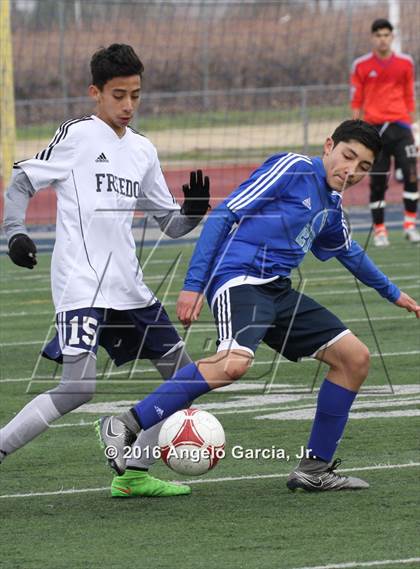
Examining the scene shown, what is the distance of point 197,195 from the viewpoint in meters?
6.58

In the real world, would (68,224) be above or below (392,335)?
above

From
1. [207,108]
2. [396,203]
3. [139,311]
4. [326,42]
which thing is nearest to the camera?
[139,311]

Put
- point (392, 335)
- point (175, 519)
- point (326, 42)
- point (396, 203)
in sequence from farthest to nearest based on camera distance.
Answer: point (326, 42) < point (396, 203) < point (392, 335) < point (175, 519)

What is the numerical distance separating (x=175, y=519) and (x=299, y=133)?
22957 millimetres

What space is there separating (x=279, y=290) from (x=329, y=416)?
23.6 inches

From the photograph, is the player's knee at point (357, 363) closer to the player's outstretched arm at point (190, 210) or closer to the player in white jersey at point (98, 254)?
the player in white jersey at point (98, 254)

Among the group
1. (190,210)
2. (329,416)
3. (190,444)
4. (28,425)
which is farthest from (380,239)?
(28,425)

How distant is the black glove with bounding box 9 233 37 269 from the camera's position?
5.90 metres

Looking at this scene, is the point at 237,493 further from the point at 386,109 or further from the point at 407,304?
the point at 386,109

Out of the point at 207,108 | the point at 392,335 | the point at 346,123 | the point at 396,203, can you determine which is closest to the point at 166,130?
the point at 207,108

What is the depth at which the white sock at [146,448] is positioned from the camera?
643 cm

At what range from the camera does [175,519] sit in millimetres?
5973

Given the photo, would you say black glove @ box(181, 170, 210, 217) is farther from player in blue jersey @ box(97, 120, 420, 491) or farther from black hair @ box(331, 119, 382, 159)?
black hair @ box(331, 119, 382, 159)

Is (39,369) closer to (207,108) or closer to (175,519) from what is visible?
(175,519)
